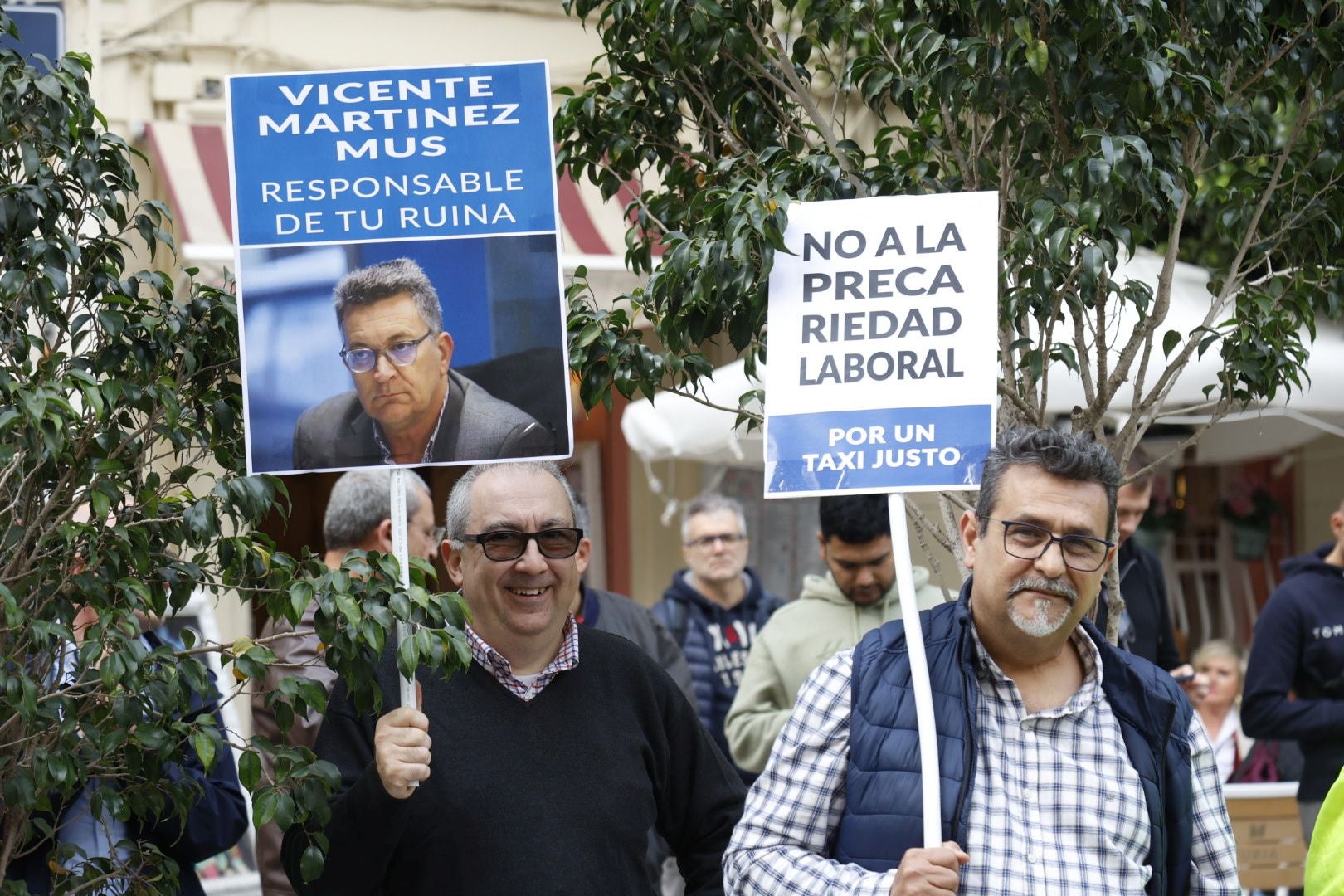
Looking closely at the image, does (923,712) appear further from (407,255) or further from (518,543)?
(407,255)

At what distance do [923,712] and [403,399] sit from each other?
1.19 metres

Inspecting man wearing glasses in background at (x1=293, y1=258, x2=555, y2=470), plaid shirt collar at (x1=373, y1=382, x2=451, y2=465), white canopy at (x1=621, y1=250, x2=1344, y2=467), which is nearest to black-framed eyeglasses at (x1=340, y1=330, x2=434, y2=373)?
man wearing glasses in background at (x1=293, y1=258, x2=555, y2=470)

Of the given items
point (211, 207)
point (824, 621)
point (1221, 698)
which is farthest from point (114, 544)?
point (211, 207)

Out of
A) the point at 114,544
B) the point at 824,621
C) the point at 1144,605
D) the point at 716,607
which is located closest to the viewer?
the point at 114,544

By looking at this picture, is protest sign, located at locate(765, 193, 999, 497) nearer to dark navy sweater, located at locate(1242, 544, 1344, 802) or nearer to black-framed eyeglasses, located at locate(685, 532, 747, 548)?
dark navy sweater, located at locate(1242, 544, 1344, 802)

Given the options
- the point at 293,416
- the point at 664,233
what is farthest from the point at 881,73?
the point at 293,416

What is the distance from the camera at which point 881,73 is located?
4133mm

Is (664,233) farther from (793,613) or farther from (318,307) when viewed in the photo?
(793,613)

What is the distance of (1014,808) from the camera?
321cm

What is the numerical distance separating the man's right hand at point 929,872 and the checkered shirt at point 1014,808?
0.19ft

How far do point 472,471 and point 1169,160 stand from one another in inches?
64.2

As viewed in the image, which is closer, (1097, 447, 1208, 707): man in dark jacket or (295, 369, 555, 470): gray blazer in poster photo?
(295, 369, 555, 470): gray blazer in poster photo

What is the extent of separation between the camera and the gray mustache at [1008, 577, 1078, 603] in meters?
3.24

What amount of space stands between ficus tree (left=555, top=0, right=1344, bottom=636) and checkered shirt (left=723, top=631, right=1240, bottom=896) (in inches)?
33.6
